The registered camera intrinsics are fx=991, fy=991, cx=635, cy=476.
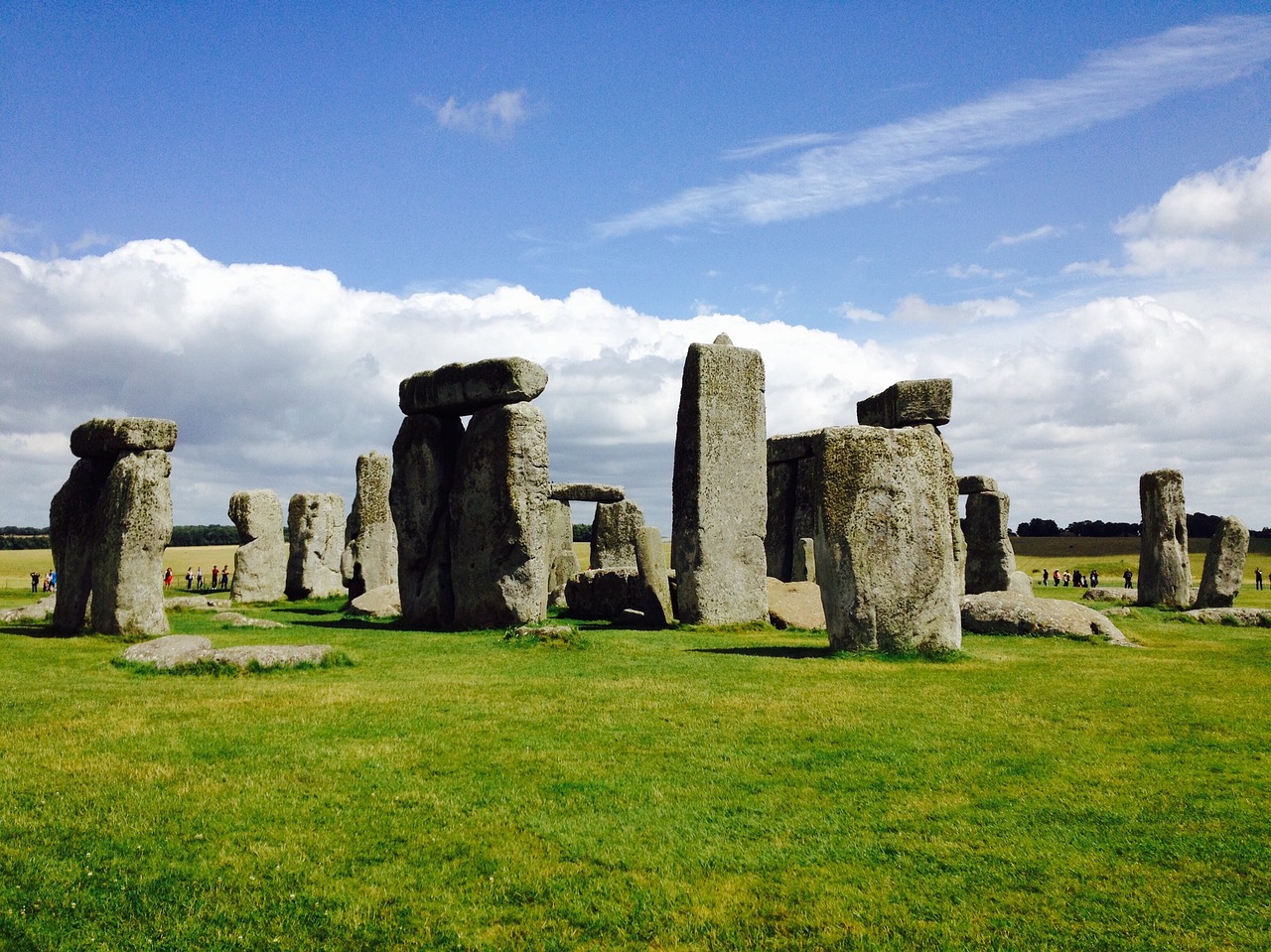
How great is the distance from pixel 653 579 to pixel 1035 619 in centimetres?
625

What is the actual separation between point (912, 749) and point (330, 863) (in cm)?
428

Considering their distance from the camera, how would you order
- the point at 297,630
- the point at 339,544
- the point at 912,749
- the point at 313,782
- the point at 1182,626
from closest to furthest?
the point at 313,782 → the point at 912,749 → the point at 297,630 → the point at 1182,626 → the point at 339,544

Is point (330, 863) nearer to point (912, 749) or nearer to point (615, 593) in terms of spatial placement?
point (912, 749)

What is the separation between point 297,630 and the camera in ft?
54.1

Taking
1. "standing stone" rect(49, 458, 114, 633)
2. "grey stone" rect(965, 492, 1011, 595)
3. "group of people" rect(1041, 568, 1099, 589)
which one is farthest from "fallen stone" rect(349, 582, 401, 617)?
"group of people" rect(1041, 568, 1099, 589)

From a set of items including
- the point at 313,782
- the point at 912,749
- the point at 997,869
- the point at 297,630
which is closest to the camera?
the point at 997,869

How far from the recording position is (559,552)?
26516 millimetres

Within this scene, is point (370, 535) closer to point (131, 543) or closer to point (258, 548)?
point (258, 548)

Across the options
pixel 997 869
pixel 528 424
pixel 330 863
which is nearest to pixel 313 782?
pixel 330 863

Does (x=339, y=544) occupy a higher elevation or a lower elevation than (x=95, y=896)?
higher

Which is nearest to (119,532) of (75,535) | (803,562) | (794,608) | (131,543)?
(131,543)

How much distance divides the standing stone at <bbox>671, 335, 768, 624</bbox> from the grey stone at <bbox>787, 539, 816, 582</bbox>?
7.20 m

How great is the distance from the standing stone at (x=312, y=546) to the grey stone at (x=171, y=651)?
51.5 ft

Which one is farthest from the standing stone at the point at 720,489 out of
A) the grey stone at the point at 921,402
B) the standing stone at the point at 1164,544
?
the standing stone at the point at 1164,544
